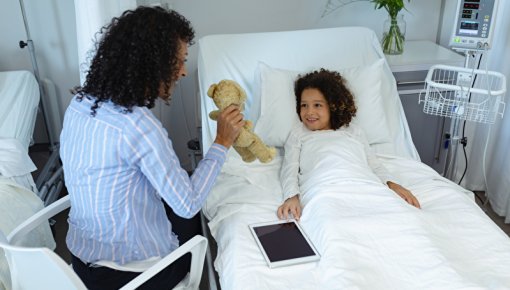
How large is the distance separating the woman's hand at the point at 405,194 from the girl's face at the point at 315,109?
0.39 m

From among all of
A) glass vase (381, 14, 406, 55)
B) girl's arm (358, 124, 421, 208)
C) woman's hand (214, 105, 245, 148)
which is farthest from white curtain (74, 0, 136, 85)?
glass vase (381, 14, 406, 55)

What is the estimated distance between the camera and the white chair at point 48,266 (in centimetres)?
102

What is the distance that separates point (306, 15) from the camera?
2.70 m

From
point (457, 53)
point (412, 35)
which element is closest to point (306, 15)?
point (412, 35)

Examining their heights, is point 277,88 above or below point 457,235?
above

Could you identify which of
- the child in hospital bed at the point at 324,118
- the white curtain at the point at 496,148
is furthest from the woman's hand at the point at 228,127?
the white curtain at the point at 496,148

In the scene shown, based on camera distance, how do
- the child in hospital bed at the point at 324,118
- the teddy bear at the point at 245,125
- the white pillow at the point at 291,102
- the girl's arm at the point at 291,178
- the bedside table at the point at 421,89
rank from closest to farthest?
1. the teddy bear at the point at 245,125
2. the girl's arm at the point at 291,178
3. the child in hospital bed at the point at 324,118
4. the white pillow at the point at 291,102
5. the bedside table at the point at 421,89

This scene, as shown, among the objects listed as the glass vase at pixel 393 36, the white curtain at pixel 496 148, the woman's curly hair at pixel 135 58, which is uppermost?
the woman's curly hair at pixel 135 58

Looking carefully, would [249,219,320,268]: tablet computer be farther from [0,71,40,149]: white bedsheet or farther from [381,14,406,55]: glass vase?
[381,14,406,55]: glass vase

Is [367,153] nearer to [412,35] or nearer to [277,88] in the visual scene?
[277,88]

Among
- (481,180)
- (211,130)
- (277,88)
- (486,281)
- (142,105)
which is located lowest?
(481,180)

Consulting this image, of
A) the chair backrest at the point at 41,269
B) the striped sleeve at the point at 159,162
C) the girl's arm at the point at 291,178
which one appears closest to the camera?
the chair backrest at the point at 41,269

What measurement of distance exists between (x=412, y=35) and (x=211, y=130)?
1.54 m

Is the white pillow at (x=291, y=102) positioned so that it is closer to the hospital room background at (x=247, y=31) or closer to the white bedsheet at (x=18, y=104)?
the hospital room background at (x=247, y=31)
